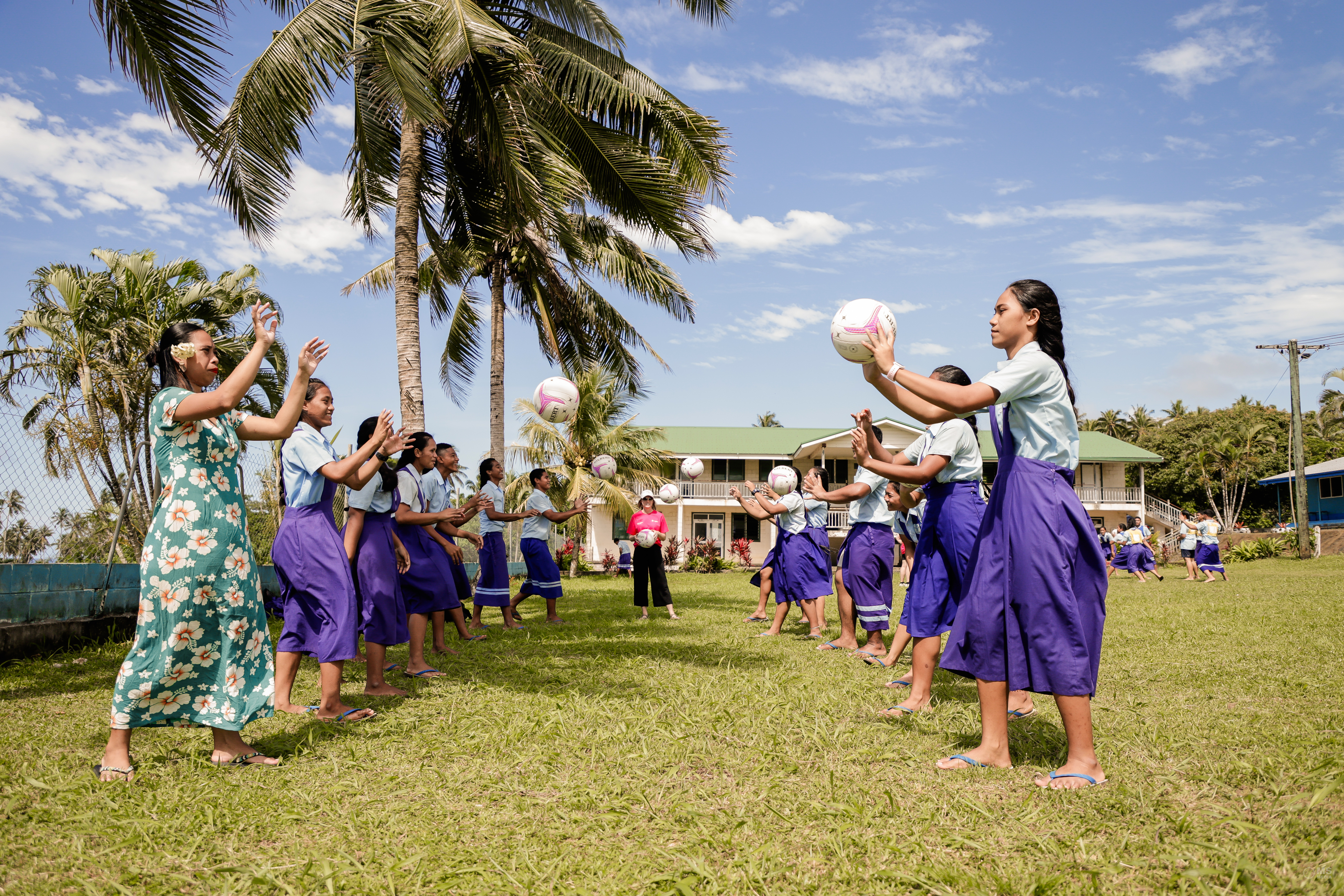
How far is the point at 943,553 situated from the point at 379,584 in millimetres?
3603

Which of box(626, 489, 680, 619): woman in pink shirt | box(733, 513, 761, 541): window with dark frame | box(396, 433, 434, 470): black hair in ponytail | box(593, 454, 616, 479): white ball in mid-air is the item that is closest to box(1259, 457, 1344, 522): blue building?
box(733, 513, 761, 541): window with dark frame

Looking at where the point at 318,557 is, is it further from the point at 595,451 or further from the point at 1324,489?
the point at 1324,489

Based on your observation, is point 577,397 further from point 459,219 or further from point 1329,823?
point 1329,823

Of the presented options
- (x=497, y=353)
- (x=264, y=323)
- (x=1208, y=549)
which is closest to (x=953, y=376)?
(x=264, y=323)

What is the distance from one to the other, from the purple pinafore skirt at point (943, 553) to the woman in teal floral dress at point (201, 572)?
3533mm

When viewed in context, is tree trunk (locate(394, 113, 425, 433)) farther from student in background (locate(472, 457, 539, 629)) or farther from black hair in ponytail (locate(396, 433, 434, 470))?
black hair in ponytail (locate(396, 433, 434, 470))

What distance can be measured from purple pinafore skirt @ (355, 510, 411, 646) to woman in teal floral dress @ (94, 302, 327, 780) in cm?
145

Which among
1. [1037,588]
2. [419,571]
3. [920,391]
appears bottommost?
[419,571]

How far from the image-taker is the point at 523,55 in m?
8.59

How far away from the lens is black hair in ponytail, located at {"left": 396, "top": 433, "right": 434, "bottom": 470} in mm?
6316

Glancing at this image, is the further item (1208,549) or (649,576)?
(1208,549)

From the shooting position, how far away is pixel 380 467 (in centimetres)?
485

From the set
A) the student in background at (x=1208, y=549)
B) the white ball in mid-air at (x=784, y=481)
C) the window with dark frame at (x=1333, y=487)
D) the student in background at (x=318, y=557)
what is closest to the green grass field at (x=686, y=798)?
the student in background at (x=318, y=557)

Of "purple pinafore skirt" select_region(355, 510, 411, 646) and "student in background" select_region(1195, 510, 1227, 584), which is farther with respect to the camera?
"student in background" select_region(1195, 510, 1227, 584)
